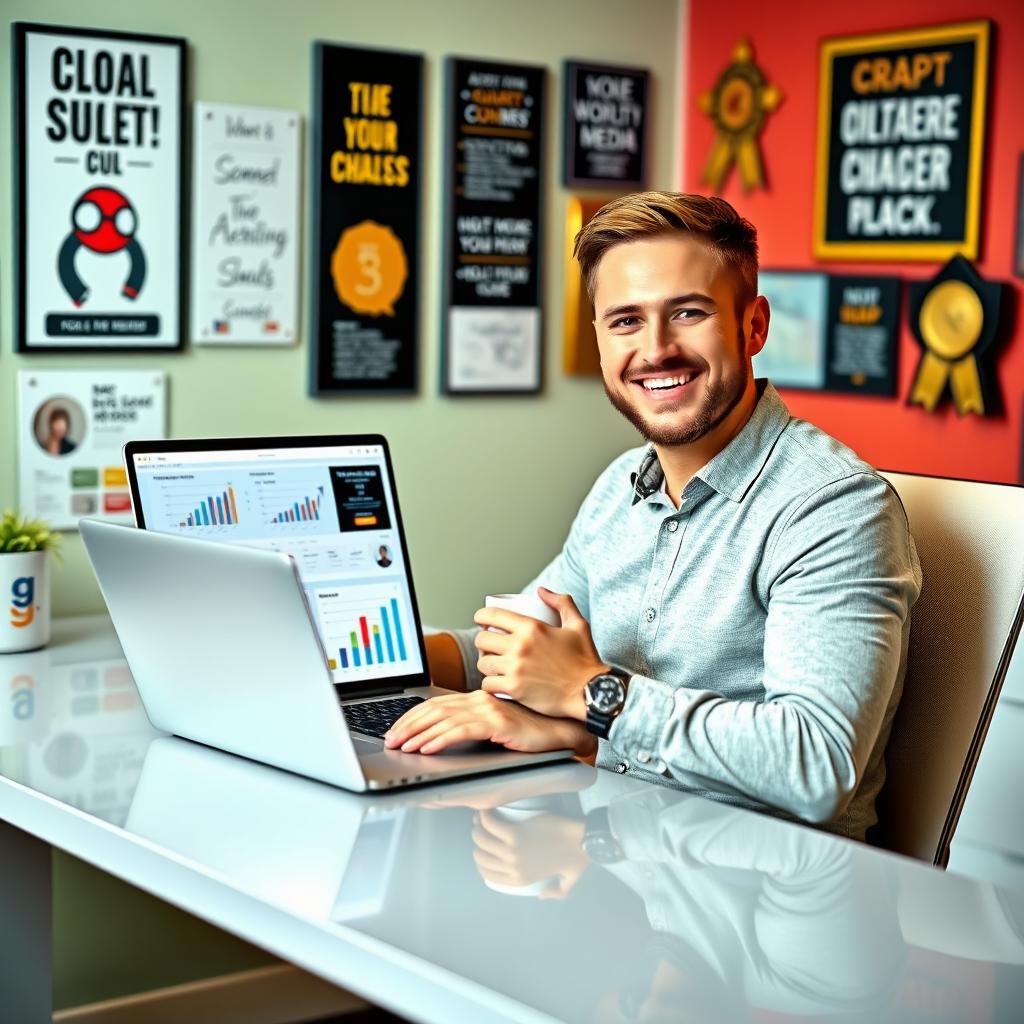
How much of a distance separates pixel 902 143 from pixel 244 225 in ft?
4.47

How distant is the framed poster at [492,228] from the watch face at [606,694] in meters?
1.62

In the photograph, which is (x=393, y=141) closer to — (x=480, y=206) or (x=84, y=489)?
(x=480, y=206)

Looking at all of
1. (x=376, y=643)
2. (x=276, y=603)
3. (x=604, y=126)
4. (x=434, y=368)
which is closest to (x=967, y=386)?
(x=604, y=126)

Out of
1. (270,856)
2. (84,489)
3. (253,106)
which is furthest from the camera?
(253,106)

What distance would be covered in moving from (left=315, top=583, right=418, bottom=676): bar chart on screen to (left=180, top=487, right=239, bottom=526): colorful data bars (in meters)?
0.14

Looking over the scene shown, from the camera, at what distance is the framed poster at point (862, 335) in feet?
10.0

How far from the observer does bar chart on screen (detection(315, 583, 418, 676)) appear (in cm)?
177

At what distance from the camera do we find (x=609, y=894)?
117 centimetres

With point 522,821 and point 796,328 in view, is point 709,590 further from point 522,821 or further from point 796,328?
point 796,328

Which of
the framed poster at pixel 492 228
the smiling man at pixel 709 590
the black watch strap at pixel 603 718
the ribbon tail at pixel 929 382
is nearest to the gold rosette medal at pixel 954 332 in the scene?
the ribbon tail at pixel 929 382

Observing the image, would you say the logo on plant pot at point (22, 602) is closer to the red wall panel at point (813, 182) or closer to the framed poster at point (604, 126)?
the framed poster at point (604, 126)

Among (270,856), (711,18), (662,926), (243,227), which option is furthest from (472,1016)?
(711,18)

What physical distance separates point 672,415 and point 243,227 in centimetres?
132

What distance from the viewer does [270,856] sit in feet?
4.09
